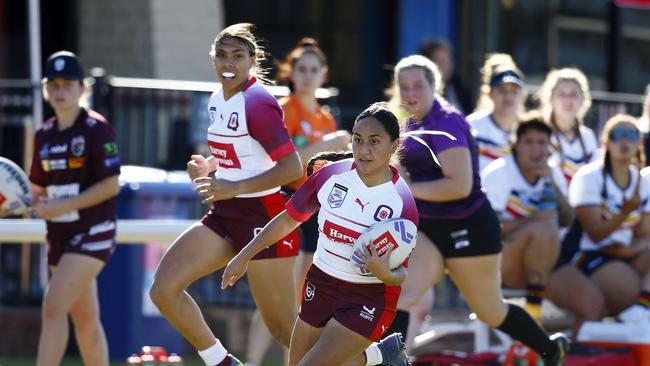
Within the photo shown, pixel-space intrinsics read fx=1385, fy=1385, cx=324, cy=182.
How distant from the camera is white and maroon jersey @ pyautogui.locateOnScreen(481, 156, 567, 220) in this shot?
9.24m

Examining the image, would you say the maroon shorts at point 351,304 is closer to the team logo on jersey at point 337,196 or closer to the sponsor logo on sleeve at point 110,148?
the team logo on jersey at point 337,196

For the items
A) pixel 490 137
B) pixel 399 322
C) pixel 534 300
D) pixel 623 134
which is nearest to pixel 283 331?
pixel 399 322

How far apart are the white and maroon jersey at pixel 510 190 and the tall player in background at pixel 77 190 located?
258 centimetres

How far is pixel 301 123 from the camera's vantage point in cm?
906

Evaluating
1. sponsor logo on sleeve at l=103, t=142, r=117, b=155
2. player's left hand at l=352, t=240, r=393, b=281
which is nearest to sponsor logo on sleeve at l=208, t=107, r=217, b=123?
sponsor logo on sleeve at l=103, t=142, r=117, b=155

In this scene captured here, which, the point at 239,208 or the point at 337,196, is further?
the point at 239,208

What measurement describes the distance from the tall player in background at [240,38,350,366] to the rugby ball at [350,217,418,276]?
240 centimetres

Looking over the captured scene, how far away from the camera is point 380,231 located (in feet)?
20.3

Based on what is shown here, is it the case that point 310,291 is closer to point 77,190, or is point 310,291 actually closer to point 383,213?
point 383,213

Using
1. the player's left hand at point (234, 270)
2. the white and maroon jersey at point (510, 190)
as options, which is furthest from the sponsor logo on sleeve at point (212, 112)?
the white and maroon jersey at point (510, 190)

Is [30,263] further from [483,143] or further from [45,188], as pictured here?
[483,143]

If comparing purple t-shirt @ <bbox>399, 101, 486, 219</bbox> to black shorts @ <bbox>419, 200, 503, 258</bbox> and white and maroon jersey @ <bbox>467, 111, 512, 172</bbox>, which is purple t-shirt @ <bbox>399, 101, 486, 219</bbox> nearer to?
black shorts @ <bbox>419, 200, 503, 258</bbox>

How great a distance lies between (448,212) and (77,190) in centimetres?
217

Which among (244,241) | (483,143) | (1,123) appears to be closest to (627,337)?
(483,143)
